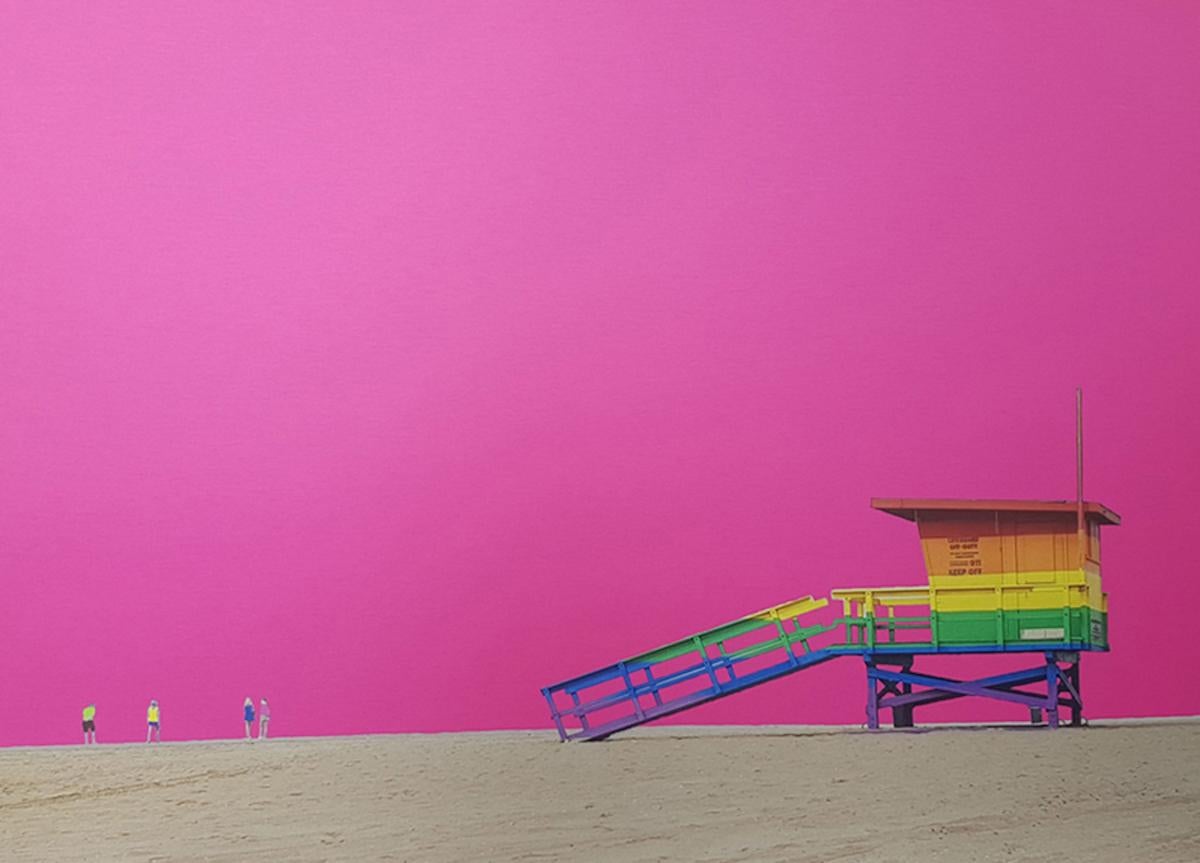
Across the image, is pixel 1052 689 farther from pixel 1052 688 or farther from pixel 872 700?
pixel 872 700

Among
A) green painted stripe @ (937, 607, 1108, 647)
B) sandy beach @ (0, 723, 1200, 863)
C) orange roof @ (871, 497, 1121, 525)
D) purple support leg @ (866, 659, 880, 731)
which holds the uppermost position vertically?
orange roof @ (871, 497, 1121, 525)

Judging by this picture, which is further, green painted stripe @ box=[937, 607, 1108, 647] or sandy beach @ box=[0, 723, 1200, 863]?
green painted stripe @ box=[937, 607, 1108, 647]

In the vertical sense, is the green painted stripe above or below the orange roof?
below

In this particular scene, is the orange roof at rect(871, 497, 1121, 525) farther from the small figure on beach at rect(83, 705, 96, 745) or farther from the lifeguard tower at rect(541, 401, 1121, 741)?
the small figure on beach at rect(83, 705, 96, 745)

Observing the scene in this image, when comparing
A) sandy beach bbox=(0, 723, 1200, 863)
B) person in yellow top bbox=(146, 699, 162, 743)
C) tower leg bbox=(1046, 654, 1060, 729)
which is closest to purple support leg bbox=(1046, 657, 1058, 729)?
tower leg bbox=(1046, 654, 1060, 729)

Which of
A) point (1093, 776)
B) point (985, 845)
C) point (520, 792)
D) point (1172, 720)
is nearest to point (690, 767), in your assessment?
point (520, 792)

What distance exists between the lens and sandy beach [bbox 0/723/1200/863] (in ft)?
31.5

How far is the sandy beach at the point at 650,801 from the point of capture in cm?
961

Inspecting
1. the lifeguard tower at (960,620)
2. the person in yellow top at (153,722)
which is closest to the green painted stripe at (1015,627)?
the lifeguard tower at (960,620)

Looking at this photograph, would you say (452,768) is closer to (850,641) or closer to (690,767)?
(690,767)

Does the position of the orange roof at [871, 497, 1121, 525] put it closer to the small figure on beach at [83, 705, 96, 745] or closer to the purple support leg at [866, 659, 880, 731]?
the purple support leg at [866, 659, 880, 731]

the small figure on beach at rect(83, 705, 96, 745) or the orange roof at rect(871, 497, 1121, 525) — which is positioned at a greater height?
the orange roof at rect(871, 497, 1121, 525)

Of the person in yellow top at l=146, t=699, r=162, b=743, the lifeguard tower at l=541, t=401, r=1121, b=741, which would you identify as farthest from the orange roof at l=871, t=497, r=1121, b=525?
the person in yellow top at l=146, t=699, r=162, b=743

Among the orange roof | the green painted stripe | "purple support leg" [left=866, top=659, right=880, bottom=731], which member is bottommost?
"purple support leg" [left=866, top=659, right=880, bottom=731]
